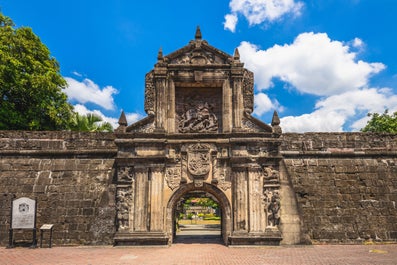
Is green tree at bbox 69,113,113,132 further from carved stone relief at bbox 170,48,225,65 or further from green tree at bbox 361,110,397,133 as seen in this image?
green tree at bbox 361,110,397,133

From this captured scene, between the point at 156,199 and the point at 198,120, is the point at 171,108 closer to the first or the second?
the point at 198,120

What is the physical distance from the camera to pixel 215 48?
1463 cm

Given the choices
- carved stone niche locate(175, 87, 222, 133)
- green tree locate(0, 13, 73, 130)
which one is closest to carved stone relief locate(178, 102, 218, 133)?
carved stone niche locate(175, 87, 222, 133)

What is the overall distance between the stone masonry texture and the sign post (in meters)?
0.81

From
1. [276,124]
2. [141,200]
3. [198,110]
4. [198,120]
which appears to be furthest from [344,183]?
[141,200]

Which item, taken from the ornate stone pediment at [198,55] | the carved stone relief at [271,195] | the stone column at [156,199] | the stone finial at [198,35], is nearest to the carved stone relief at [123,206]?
the stone column at [156,199]

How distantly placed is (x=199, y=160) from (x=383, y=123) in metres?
21.4

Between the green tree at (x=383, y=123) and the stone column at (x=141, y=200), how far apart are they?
22242mm

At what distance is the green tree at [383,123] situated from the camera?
27.2 metres

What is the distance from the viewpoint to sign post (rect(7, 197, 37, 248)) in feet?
41.8

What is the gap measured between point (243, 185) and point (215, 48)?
19.9ft

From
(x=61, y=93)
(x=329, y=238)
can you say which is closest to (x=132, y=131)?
(x=329, y=238)

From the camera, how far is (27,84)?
795 inches

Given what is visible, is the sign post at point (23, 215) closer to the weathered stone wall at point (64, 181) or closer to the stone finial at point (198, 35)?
the weathered stone wall at point (64, 181)
